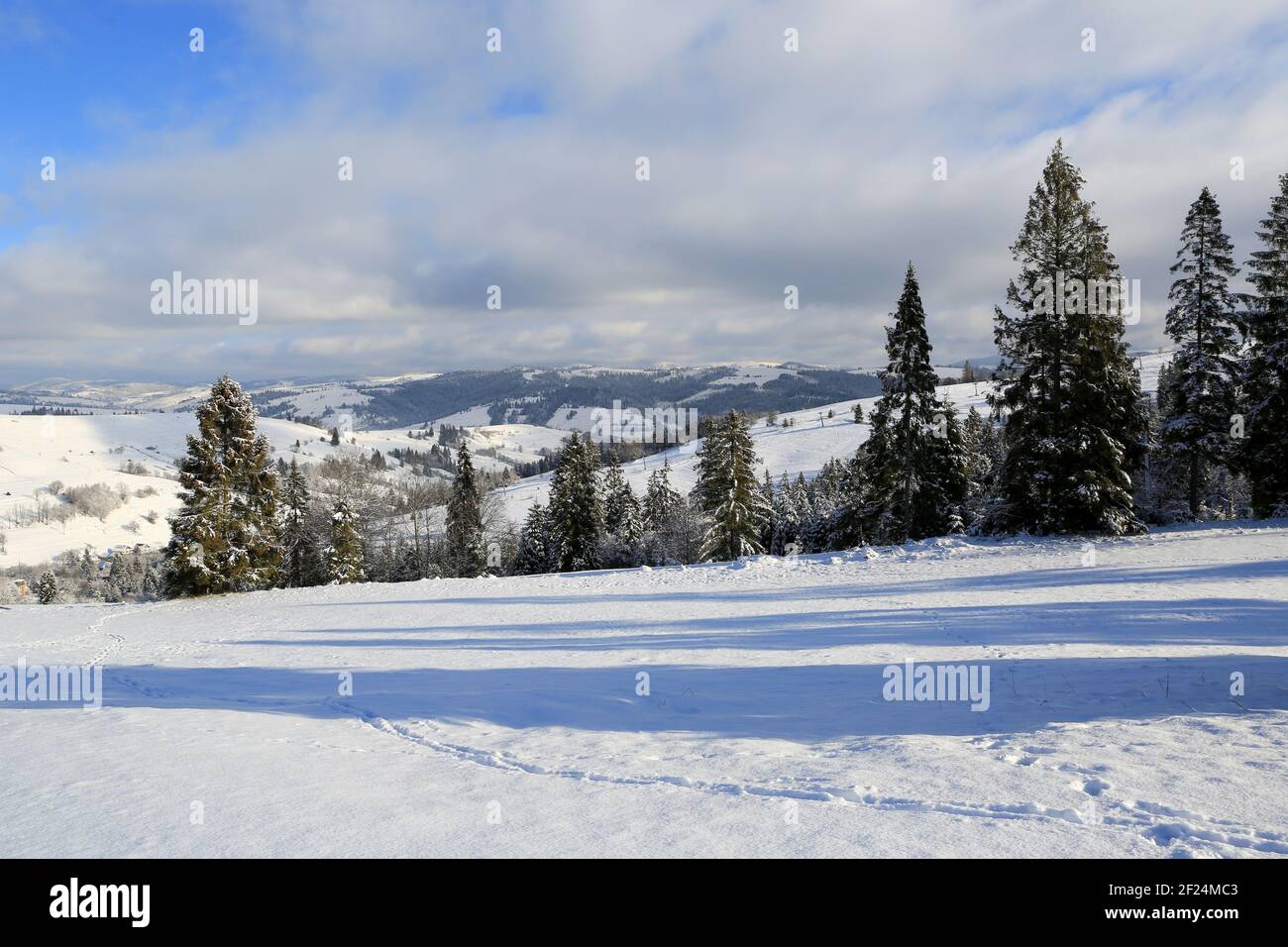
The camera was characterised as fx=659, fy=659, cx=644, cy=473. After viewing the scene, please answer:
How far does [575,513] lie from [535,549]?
618cm

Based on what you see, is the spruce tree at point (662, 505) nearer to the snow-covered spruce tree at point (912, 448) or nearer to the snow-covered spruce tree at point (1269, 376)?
the snow-covered spruce tree at point (912, 448)

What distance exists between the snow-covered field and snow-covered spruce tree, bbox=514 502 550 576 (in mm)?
28347

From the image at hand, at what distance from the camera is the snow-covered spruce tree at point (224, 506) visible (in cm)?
2797

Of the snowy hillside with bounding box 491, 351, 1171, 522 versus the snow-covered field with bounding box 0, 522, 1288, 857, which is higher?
the snowy hillside with bounding box 491, 351, 1171, 522

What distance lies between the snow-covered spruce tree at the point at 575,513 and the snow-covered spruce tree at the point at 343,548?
1306 centimetres

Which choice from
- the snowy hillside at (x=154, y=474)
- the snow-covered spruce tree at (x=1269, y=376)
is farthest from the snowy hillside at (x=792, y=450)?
the snow-covered spruce tree at (x=1269, y=376)

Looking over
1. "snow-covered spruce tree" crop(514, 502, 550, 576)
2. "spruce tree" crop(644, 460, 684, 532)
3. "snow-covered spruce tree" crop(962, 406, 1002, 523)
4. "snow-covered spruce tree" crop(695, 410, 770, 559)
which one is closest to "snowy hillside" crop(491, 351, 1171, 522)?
"snow-covered spruce tree" crop(962, 406, 1002, 523)

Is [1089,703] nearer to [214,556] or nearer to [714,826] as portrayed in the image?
[714,826]

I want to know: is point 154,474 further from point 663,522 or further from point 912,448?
point 912,448

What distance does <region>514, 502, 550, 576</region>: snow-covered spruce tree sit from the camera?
4872 cm

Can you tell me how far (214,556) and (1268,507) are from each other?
44004mm

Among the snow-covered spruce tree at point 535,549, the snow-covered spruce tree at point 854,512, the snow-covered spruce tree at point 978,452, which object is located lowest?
the snow-covered spruce tree at point 535,549

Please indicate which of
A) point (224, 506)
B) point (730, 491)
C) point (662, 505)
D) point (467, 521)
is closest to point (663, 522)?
point (662, 505)

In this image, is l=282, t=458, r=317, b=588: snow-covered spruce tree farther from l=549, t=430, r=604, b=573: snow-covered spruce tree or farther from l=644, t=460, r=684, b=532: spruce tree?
l=644, t=460, r=684, b=532: spruce tree
